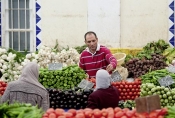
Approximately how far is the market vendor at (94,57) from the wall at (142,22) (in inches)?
139

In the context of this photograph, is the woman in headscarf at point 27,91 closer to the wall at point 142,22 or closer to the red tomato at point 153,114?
the red tomato at point 153,114

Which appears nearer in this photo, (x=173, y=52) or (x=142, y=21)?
(x=173, y=52)

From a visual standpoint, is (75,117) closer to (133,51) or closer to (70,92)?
(70,92)

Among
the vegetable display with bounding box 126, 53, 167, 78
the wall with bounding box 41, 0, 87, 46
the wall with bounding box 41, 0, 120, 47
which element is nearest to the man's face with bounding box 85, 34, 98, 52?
the vegetable display with bounding box 126, 53, 167, 78

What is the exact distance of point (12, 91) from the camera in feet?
16.6

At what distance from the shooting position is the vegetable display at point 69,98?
649cm

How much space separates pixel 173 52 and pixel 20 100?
5.71m

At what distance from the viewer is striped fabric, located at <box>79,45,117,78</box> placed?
23.8ft

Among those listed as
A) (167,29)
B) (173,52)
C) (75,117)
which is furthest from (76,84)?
(167,29)

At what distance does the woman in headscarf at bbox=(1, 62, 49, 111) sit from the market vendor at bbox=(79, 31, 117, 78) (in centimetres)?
195

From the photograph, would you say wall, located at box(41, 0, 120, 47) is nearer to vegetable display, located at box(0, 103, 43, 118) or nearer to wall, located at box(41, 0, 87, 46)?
wall, located at box(41, 0, 87, 46)

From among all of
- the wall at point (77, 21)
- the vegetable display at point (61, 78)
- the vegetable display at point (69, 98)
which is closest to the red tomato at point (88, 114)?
the vegetable display at point (69, 98)

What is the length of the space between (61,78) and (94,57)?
0.71 meters

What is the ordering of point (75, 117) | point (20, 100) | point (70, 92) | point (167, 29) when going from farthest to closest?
point (167, 29) < point (70, 92) < point (20, 100) < point (75, 117)
